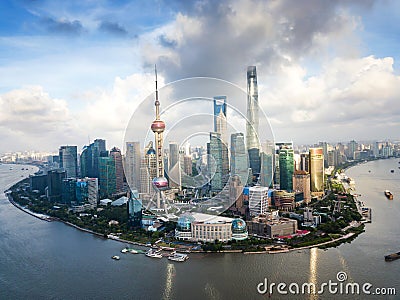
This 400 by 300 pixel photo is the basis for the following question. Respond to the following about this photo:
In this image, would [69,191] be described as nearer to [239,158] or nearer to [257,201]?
[239,158]

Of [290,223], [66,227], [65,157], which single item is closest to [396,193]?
[290,223]

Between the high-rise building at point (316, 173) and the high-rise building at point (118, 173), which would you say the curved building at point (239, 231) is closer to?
the high-rise building at point (316, 173)

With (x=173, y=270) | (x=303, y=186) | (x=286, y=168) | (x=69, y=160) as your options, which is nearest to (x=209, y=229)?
(x=173, y=270)

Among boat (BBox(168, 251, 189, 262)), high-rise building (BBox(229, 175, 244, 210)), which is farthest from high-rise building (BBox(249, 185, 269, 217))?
boat (BBox(168, 251, 189, 262))

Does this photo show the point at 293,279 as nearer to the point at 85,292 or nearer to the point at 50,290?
the point at 85,292

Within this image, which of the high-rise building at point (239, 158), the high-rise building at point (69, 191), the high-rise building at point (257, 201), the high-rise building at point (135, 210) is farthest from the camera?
the high-rise building at point (69, 191)

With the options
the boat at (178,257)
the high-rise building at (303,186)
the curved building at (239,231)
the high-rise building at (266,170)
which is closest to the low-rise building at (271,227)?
the curved building at (239,231)

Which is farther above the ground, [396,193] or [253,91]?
[253,91]
